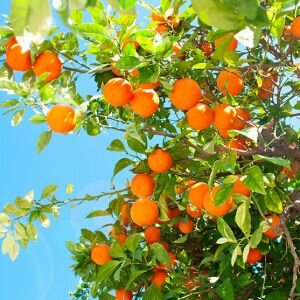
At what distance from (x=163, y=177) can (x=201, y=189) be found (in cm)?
18

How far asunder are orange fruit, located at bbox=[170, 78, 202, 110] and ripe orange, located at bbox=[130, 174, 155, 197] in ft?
1.30

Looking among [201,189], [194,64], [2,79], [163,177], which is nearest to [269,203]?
[201,189]

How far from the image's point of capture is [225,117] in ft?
5.57

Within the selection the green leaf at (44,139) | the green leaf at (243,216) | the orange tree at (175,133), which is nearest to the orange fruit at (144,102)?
the orange tree at (175,133)

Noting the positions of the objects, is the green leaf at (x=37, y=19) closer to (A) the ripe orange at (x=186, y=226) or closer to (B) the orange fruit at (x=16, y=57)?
(B) the orange fruit at (x=16, y=57)

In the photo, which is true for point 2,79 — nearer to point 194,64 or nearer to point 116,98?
point 116,98

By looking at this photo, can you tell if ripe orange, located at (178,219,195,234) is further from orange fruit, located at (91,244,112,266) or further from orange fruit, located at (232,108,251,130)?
orange fruit, located at (232,108,251,130)

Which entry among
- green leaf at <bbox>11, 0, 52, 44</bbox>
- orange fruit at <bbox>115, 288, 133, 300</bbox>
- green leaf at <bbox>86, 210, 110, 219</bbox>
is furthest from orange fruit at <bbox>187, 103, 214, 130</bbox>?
green leaf at <bbox>11, 0, 52, 44</bbox>

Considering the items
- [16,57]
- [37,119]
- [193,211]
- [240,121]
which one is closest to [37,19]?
[16,57]

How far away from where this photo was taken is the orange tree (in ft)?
4.88

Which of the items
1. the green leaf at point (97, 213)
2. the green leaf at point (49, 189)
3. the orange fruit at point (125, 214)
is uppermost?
the green leaf at point (97, 213)

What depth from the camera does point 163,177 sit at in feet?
6.38

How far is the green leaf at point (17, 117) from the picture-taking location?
1524mm

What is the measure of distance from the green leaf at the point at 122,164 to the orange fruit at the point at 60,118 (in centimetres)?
57
